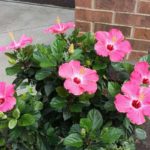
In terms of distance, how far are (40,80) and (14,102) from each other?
0.99 feet

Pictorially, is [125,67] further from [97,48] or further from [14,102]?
[14,102]

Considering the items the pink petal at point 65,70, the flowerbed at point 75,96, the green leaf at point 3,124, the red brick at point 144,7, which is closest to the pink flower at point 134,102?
the flowerbed at point 75,96

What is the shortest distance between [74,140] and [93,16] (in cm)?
119

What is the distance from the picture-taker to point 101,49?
148 cm

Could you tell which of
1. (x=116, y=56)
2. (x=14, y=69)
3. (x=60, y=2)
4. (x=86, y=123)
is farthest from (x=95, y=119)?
(x=60, y=2)

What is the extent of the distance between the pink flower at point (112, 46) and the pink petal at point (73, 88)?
21 centimetres

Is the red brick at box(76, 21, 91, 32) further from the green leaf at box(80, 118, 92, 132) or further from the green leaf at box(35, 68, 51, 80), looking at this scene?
the green leaf at box(80, 118, 92, 132)

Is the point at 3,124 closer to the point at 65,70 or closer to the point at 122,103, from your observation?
the point at 65,70

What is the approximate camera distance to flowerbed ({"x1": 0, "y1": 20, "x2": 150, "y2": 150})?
1.35 metres

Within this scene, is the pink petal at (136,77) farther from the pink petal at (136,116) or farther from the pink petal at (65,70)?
the pink petal at (65,70)

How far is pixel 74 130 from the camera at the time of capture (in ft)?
4.81

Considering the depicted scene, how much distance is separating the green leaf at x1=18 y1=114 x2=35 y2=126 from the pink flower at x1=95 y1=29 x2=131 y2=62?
1.27 ft

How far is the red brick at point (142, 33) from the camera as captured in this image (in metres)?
2.37

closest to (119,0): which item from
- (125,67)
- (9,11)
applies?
(125,67)
